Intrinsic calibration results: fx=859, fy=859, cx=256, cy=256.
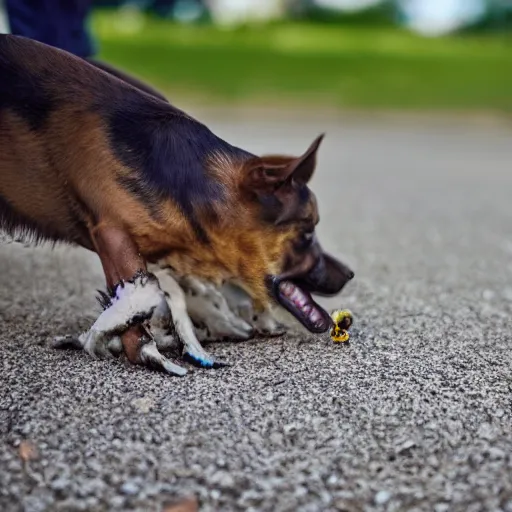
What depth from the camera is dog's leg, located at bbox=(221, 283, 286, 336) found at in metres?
2.29

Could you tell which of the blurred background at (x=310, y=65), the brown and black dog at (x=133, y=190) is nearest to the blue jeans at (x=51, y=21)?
the brown and black dog at (x=133, y=190)

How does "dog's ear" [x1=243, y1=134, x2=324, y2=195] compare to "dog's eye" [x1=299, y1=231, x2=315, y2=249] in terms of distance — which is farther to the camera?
"dog's eye" [x1=299, y1=231, x2=315, y2=249]

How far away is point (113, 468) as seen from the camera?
1528 millimetres

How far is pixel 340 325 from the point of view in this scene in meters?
2.25

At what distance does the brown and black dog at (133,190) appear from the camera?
204 centimetres

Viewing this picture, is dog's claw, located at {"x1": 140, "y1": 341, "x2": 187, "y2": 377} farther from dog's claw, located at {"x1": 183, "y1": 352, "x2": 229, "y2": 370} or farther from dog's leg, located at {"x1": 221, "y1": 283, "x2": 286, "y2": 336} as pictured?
dog's leg, located at {"x1": 221, "y1": 283, "x2": 286, "y2": 336}

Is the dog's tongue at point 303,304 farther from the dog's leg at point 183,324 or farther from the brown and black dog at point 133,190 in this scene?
the dog's leg at point 183,324

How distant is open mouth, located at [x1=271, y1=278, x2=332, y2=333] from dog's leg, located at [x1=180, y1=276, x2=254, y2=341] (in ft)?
0.51

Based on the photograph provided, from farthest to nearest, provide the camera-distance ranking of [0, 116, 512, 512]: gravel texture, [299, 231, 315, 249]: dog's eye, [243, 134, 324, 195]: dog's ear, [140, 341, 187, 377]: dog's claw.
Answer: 1. [299, 231, 315, 249]: dog's eye
2. [243, 134, 324, 195]: dog's ear
3. [140, 341, 187, 377]: dog's claw
4. [0, 116, 512, 512]: gravel texture

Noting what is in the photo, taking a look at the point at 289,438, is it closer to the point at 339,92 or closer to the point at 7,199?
the point at 7,199

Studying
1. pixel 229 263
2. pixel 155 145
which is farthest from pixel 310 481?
pixel 155 145

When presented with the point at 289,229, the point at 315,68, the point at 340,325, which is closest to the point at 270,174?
the point at 289,229

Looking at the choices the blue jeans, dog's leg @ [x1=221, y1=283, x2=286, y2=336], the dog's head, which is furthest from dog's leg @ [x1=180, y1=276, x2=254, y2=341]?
the blue jeans

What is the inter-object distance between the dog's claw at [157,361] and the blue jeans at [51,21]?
5.56 ft
